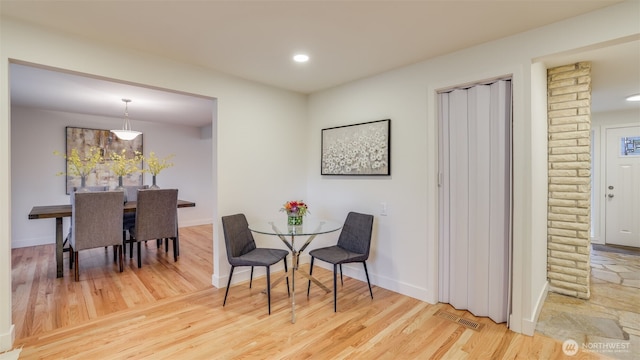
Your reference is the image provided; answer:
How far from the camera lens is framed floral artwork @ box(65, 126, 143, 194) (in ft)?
17.1

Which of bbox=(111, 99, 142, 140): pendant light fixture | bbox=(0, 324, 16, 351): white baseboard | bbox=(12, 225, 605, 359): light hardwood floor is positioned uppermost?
bbox=(111, 99, 142, 140): pendant light fixture

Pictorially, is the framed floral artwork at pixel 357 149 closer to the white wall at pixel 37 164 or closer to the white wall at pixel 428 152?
the white wall at pixel 428 152

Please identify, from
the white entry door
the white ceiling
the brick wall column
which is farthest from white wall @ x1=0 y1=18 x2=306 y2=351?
the white entry door

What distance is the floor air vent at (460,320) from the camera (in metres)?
2.35

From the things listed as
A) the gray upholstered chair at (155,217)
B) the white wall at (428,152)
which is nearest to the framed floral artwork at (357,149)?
the white wall at (428,152)

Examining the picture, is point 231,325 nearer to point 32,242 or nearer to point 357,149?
point 357,149

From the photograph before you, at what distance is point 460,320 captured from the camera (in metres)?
2.45

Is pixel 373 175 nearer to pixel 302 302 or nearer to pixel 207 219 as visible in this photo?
pixel 302 302

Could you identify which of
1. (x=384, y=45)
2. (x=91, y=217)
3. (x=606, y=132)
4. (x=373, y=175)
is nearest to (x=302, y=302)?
(x=373, y=175)

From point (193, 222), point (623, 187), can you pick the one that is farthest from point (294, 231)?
point (623, 187)

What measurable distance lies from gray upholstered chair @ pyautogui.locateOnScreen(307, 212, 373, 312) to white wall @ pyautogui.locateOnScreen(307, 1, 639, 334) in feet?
0.85

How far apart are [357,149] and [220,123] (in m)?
1.54

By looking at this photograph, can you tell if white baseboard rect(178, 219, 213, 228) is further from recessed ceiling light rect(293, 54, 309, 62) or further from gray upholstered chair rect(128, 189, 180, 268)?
recessed ceiling light rect(293, 54, 309, 62)

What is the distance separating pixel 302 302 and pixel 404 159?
173 cm
